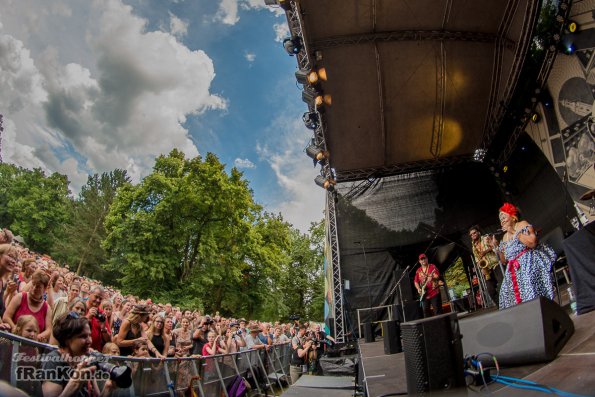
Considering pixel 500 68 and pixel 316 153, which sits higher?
pixel 500 68

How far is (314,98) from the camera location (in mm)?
7195

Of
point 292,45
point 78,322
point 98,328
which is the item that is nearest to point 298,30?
point 292,45

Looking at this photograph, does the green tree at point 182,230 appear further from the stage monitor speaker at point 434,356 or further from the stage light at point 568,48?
the stage light at point 568,48

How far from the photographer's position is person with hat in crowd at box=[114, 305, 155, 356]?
3998mm

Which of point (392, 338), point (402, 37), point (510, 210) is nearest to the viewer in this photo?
point (510, 210)

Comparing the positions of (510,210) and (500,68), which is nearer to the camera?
(510,210)

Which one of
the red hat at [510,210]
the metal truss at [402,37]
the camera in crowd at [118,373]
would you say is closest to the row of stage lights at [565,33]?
the metal truss at [402,37]

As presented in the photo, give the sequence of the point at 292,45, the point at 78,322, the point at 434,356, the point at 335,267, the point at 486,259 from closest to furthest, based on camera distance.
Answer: the point at 434,356 < the point at 78,322 < the point at 486,259 < the point at 292,45 < the point at 335,267

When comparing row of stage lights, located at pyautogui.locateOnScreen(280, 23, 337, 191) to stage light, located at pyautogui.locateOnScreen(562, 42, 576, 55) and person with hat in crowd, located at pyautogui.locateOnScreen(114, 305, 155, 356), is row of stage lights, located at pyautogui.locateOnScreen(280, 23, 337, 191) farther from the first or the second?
person with hat in crowd, located at pyautogui.locateOnScreen(114, 305, 155, 356)

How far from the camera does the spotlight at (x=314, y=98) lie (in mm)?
7059

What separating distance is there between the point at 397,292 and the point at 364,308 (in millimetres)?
1037

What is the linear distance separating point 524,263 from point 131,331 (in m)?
4.57

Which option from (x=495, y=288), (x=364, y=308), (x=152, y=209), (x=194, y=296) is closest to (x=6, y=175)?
(x=152, y=209)

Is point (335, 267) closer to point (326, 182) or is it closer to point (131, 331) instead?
point (326, 182)
